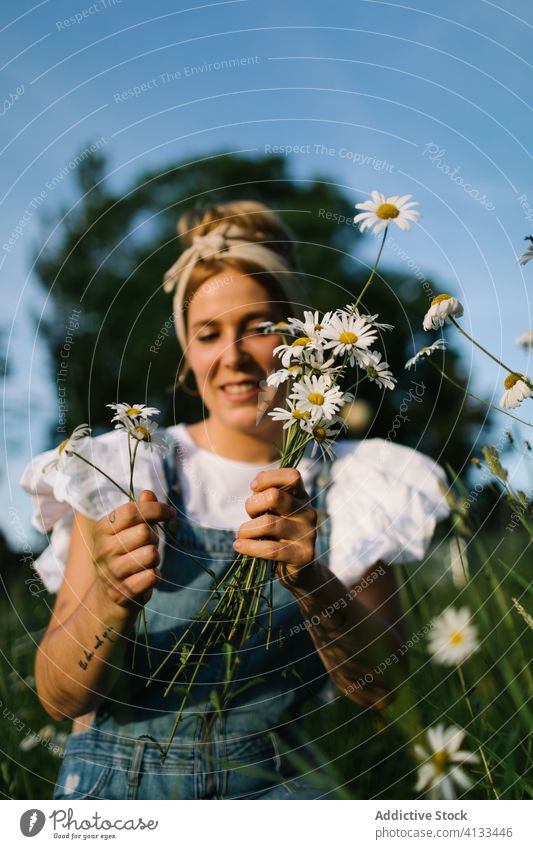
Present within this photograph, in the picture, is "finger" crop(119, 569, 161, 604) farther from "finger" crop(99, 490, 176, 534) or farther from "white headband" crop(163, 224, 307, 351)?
"white headband" crop(163, 224, 307, 351)

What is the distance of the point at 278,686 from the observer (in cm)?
90

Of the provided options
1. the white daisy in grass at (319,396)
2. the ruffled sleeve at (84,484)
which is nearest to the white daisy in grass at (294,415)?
the white daisy in grass at (319,396)

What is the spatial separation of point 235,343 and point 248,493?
0.68 feet

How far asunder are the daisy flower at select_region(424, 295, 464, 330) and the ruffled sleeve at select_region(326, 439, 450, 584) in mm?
320

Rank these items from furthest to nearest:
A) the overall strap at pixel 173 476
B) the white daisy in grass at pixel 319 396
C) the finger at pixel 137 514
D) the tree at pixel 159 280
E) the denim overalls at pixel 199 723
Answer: the tree at pixel 159 280 → the overall strap at pixel 173 476 → the denim overalls at pixel 199 723 → the finger at pixel 137 514 → the white daisy in grass at pixel 319 396

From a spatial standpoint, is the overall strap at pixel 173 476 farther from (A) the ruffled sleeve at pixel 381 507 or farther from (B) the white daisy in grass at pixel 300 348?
(B) the white daisy in grass at pixel 300 348

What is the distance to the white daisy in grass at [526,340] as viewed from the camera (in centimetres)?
65

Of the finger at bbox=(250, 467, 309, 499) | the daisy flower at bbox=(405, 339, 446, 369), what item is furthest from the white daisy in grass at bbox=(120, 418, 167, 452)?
the daisy flower at bbox=(405, 339, 446, 369)

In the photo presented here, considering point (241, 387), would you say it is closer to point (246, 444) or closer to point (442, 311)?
point (246, 444)

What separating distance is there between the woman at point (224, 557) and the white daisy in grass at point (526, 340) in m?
0.23

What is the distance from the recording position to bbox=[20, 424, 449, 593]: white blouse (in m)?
0.90

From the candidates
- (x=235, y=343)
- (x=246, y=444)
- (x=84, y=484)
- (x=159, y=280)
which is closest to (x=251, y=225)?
(x=235, y=343)
